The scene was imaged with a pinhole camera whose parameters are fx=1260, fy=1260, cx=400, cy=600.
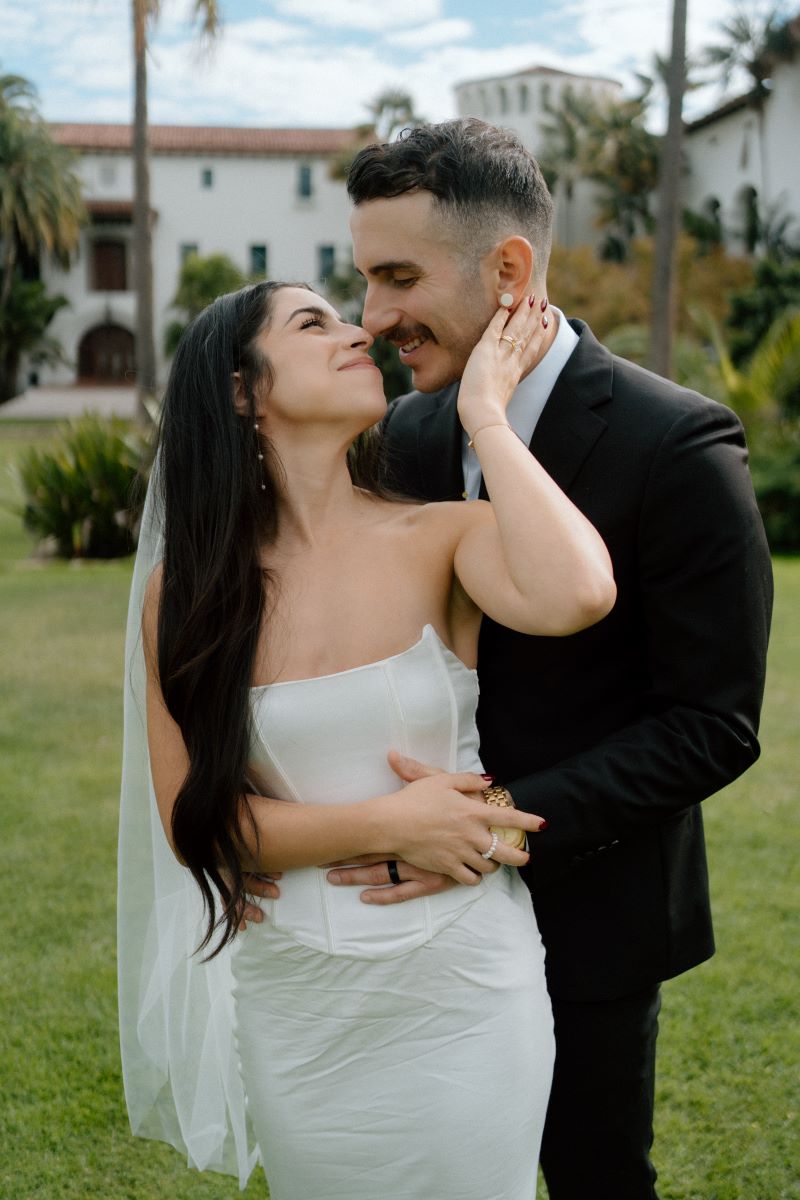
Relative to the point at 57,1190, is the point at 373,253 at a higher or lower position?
higher

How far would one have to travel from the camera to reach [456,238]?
2619 millimetres

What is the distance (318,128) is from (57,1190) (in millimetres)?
58172

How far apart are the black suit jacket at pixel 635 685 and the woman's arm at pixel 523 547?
0.05 m

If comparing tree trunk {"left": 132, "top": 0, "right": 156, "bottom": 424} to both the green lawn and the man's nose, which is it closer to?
the green lawn

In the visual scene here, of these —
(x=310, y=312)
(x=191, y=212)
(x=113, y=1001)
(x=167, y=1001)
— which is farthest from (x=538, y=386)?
(x=191, y=212)

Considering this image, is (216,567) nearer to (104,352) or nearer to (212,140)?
(104,352)

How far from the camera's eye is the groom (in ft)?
7.90

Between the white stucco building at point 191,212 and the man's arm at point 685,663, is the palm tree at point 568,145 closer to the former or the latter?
the white stucco building at point 191,212

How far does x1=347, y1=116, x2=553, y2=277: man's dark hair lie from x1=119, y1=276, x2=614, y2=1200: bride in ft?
0.68

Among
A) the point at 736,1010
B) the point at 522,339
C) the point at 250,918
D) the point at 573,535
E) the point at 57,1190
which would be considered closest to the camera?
the point at 573,535

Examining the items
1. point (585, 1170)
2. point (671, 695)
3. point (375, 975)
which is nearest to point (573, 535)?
point (671, 695)

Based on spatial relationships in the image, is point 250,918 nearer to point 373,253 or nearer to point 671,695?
point 671,695

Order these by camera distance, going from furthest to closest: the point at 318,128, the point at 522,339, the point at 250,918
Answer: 1. the point at 318,128
2. the point at 522,339
3. the point at 250,918

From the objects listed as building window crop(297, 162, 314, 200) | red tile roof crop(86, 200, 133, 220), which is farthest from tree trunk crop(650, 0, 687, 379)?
building window crop(297, 162, 314, 200)
